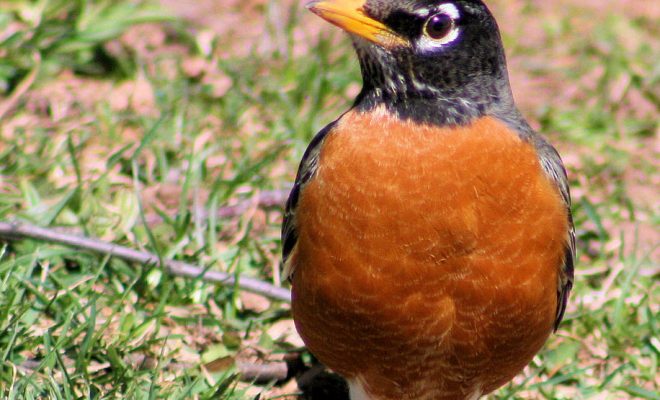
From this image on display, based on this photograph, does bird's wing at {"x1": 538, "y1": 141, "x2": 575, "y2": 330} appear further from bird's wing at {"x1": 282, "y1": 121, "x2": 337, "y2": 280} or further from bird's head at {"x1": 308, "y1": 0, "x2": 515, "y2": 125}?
bird's wing at {"x1": 282, "y1": 121, "x2": 337, "y2": 280}

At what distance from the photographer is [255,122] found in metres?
7.01

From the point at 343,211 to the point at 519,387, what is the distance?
151 centimetres

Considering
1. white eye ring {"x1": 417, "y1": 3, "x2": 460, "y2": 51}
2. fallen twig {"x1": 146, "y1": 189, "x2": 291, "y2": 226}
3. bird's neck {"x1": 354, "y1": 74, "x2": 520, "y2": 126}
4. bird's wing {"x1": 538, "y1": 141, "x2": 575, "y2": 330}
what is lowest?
fallen twig {"x1": 146, "y1": 189, "x2": 291, "y2": 226}

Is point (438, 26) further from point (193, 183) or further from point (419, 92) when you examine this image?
point (193, 183)

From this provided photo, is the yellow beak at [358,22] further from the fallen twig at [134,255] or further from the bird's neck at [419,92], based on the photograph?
the fallen twig at [134,255]

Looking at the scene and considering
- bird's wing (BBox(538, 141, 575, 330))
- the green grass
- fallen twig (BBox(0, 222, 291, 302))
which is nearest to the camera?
bird's wing (BBox(538, 141, 575, 330))

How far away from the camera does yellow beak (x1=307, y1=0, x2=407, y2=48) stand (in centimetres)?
432

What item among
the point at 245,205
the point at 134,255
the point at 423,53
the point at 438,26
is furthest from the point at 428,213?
the point at 245,205

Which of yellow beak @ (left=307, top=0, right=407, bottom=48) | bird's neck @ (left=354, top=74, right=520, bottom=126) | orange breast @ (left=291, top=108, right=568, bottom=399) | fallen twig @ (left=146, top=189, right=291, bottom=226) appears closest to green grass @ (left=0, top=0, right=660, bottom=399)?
fallen twig @ (left=146, top=189, right=291, bottom=226)

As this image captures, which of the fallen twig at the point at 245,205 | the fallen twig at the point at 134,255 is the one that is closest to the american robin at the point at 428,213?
the fallen twig at the point at 134,255

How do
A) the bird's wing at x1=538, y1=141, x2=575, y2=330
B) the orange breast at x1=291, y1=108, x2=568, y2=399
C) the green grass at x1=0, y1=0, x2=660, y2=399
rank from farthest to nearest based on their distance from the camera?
the green grass at x1=0, y1=0, x2=660, y2=399, the bird's wing at x1=538, y1=141, x2=575, y2=330, the orange breast at x1=291, y1=108, x2=568, y2=399

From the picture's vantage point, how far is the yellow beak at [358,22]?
4316 millimetres

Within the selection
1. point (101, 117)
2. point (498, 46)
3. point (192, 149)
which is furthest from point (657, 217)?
point (101, 117)

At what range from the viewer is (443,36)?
437 cm
